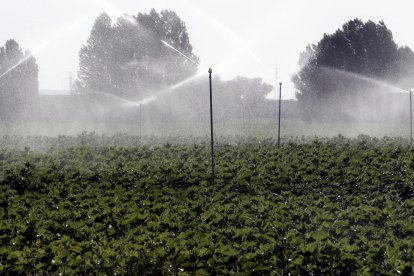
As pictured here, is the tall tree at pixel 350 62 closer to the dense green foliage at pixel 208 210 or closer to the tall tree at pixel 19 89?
the tall tree at pixel 19 89

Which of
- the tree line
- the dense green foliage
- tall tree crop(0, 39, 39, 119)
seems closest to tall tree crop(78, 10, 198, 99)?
the tree line

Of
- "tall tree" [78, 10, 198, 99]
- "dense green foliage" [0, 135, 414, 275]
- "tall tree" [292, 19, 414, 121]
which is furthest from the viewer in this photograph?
"tall tree" [292, 19, 414, 121]

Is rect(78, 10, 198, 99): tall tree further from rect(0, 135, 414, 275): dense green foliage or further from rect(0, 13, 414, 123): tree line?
rect(0, 135, 414, 275): dense green foliage

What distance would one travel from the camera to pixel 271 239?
10656 millimetres

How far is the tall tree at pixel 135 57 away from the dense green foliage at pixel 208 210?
4602 cm

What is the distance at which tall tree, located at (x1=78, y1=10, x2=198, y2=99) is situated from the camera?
70.0m

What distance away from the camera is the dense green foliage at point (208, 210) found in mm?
9945

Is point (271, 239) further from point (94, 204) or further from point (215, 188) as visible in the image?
point (215, 188)

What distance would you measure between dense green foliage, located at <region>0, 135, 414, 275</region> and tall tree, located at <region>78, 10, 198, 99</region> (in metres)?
46.0

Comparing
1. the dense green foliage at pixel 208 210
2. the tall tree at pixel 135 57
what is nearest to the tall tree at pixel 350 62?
the tall tree at pixel 135 57

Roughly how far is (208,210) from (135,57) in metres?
58.3

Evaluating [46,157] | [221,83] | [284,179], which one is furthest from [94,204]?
[221,83]

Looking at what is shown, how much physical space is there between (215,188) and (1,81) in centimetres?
5927

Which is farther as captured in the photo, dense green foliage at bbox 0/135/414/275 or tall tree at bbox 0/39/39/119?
tall tree at bbox 0/39/39/119
